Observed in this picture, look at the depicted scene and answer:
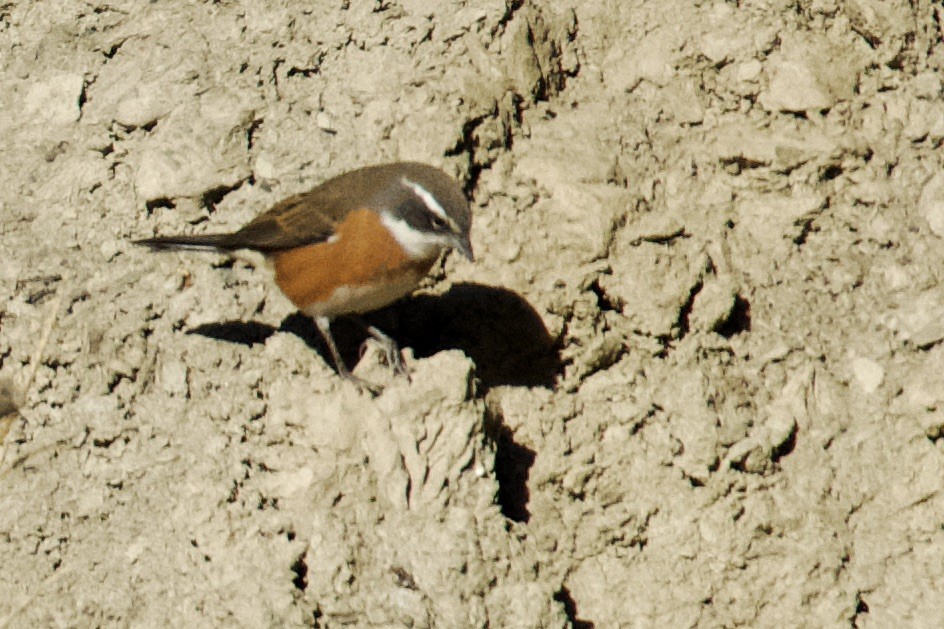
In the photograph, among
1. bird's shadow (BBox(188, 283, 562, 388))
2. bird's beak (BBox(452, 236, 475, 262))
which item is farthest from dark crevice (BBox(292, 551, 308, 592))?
bird's beak (BBox(452, 236, 475, 262))

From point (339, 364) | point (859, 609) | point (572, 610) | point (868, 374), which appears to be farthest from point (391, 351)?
point (859, 609)

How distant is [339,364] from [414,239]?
695 millimetres

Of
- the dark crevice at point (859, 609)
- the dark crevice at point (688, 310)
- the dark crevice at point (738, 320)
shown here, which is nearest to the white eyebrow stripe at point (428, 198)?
the dark crevice at point (688, 310)

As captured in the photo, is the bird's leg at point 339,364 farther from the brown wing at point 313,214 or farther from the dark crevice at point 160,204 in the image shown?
the dark crevice at point 160,204

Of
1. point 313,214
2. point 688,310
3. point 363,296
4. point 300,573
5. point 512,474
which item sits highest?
point 313,214

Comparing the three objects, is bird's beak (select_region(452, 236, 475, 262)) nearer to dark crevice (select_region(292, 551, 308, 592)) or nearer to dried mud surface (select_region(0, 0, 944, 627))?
dried mud surface (select_region(0, 0, 944, 627))

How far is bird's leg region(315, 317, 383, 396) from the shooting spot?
6043 mm

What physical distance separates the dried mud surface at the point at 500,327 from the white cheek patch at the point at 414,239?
433 mm

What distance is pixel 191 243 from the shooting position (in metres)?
6.55

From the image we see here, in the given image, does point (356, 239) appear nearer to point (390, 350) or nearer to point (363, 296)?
point (363, 296)

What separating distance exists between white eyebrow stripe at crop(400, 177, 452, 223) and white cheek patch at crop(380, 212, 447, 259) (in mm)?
125

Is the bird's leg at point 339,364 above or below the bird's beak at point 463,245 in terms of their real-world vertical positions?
below

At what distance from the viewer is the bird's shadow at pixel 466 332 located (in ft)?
→ 21.6

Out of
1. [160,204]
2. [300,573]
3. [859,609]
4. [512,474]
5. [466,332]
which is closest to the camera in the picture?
[300,573]
